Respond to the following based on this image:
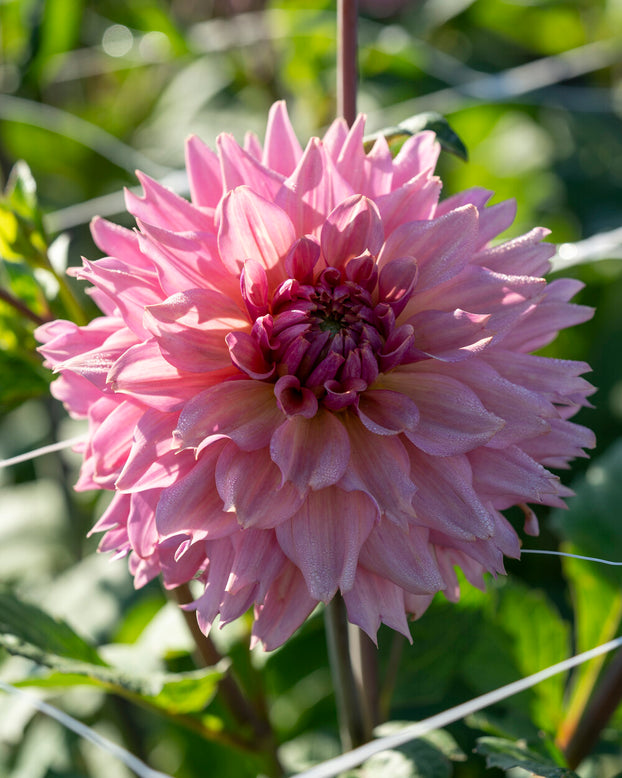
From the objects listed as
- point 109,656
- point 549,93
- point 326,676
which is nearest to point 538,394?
point 109,656

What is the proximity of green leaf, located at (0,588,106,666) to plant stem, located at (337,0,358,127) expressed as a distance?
51 centimetres

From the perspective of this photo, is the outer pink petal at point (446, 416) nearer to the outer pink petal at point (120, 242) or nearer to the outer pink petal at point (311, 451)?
the outer pink petal at point (311, 451)

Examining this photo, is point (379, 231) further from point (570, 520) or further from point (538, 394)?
point (570, 520)

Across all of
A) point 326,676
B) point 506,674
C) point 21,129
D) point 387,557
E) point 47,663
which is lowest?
point 326,676

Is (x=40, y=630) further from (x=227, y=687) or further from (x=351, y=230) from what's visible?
(x=351, y=230)

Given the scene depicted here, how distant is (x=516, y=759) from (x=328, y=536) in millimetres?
260

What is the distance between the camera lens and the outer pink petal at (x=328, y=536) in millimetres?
473

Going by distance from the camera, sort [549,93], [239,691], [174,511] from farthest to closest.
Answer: [549,93]
[239,691]
[174,511]

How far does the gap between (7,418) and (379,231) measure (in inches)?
48.6

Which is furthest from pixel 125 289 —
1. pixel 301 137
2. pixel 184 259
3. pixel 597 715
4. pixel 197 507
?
pixel 301 137

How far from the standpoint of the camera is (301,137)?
1470 mm

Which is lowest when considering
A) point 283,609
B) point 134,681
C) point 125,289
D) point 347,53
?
point 134,681

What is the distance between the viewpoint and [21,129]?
1.48 m

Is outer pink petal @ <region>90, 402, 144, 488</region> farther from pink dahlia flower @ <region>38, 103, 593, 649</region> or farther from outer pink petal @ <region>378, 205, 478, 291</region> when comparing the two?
outer pink petal @ <region>378, 205, 478, 291</region>
